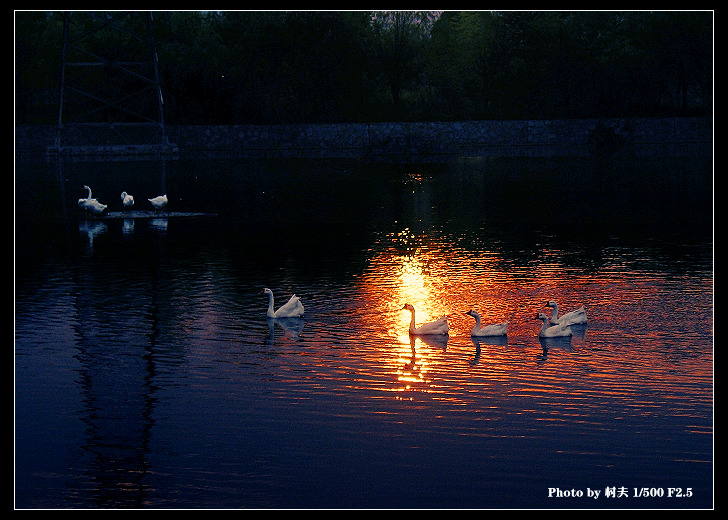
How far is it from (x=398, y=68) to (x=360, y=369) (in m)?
91.3

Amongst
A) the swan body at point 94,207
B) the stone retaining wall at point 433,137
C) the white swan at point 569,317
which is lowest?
the white swan at point 569,317

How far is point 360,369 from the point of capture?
1978 centimetres


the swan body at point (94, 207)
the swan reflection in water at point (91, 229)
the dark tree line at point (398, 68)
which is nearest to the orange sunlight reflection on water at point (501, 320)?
the swan reflection in water at point (91, 229)

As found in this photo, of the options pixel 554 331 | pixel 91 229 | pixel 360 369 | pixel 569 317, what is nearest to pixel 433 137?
pixel 91 229

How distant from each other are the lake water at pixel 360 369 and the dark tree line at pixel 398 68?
196 ft

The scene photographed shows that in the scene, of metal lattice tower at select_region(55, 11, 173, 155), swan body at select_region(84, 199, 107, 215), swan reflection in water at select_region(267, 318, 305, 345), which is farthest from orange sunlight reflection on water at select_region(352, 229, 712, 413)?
metal lattice tower at select_region(55, 11, 173, 155)

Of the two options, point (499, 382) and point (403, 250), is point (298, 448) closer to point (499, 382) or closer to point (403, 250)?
point (499, 382)

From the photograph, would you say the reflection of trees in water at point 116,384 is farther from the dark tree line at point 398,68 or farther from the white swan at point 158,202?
the dark tree line at point 398,68

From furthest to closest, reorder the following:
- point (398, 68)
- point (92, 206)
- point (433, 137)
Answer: point (398, 68), point (433, 137), point (92, 206)

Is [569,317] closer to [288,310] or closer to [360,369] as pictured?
[360,369]

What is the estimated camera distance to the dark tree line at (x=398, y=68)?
100 m
